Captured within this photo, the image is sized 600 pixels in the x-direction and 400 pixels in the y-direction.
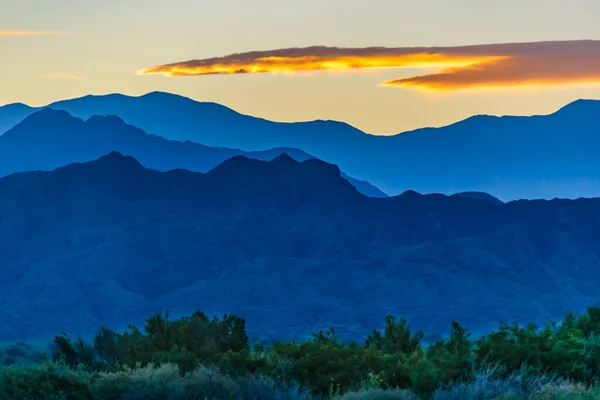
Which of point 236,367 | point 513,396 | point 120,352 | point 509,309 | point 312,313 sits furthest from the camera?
point 509,309

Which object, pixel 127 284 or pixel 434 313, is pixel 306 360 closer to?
pixel 434 313

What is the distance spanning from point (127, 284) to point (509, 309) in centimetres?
6991

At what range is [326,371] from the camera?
60.4ft

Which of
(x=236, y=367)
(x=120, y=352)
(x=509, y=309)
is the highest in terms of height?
(x=236, y=367)

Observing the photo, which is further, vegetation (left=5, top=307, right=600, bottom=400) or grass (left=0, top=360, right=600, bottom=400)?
vegetation (left=5, top=307, right=600, bottom=400)

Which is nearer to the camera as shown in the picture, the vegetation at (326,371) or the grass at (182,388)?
the grass at (182,388)

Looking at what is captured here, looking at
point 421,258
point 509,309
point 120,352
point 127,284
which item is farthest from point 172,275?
point 120,352

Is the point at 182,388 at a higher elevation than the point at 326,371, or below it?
higher

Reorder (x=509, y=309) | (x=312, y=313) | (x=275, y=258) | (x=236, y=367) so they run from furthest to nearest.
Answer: (x=275, y=258), (x=509, y=309), (x=312, y=313), (x=236, y=367)

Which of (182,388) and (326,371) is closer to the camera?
(182,388)

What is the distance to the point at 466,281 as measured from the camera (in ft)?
622

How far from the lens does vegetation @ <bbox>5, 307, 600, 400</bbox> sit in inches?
604

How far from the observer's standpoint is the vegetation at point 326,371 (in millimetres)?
15336

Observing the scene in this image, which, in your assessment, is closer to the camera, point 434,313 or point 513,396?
point 513,396
